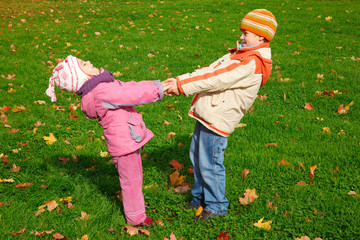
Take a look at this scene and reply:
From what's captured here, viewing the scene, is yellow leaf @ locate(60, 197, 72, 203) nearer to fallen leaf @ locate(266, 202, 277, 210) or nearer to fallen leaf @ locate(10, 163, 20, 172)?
fallen leaf @ locate(10, 163, 20, 172)

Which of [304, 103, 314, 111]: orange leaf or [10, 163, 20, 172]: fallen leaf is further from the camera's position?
[304, 103, 314, 111]: orange leaf

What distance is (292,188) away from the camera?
3336 millimetres

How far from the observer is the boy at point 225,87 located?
248 cm

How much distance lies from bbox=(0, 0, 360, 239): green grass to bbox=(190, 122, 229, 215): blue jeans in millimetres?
188

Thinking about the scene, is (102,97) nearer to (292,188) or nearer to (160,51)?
(292,188)

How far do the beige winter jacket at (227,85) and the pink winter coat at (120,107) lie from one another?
29 centimetres

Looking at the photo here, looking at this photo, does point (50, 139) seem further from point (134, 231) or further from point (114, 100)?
point (114, 100)

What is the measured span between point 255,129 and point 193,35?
574cm

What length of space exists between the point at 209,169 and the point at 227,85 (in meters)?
0.84

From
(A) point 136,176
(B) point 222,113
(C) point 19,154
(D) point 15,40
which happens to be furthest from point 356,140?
(D) point 15,40

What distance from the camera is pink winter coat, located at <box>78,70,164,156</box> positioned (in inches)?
95.3

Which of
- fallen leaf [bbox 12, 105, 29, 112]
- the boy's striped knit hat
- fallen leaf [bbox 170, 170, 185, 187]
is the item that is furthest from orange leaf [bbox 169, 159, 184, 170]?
fallen leaf [bbox 12, 105, 29, 112]

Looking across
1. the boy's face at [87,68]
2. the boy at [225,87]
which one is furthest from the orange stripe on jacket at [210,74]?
the boy's face at [87,68]

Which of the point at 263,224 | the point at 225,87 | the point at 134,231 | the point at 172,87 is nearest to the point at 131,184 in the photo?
the point at 134,231
